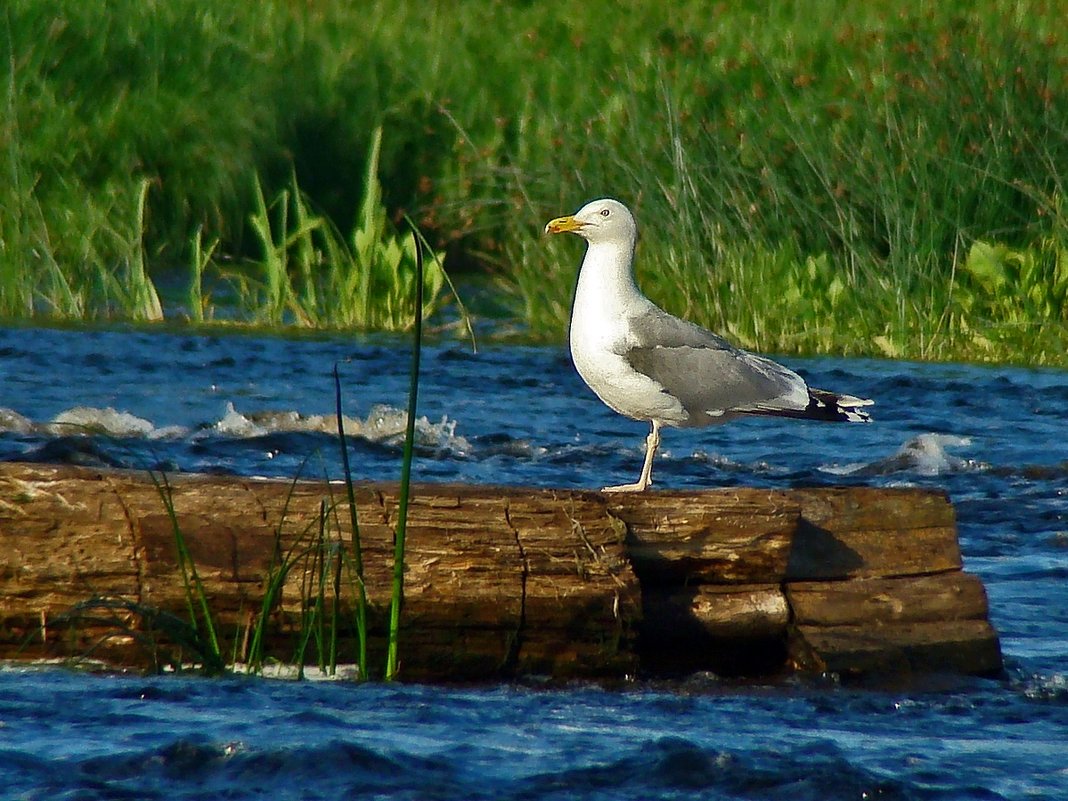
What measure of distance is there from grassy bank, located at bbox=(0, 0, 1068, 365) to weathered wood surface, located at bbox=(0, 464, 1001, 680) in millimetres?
6714

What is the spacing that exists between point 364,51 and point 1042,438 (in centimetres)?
1109

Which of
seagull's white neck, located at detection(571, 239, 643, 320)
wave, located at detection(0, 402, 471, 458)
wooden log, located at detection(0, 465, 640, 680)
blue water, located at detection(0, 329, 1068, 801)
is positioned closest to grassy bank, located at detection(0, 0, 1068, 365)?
blue water, located at detection(0, 329, 1068, 801)

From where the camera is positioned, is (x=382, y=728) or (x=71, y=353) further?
(x=71, y=353)

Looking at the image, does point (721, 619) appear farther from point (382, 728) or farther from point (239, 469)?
point (239, 469)

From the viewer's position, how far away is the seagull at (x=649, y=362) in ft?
20.7

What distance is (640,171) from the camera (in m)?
12.5

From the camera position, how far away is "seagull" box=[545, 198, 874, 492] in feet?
20.7

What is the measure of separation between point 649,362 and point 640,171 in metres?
6.39

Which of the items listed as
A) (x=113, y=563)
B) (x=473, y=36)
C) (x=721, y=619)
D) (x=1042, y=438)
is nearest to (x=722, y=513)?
(x=721, y=619)

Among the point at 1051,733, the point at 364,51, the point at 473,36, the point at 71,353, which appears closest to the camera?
the point at 1051,733

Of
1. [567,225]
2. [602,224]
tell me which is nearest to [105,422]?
[567,225]

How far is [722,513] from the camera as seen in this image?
201 inches

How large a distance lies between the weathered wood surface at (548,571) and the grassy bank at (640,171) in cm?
671

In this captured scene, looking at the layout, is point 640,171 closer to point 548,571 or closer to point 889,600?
point 889,600
